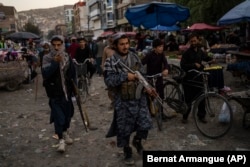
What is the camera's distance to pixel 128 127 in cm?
458

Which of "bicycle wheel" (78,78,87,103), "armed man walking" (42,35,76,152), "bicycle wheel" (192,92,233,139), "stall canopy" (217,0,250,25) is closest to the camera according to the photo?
"armed man walking" (42,35,76,152)

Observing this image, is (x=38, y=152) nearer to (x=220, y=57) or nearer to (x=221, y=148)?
(x=221, y=148)

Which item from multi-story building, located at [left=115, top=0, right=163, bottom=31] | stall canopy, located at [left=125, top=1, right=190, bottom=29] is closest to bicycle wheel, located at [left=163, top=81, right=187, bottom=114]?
stall canopy, located at [left=125, top=1, right=190, bottom=29]

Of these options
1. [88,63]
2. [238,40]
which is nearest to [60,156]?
[88,63]

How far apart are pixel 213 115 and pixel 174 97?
1.07m

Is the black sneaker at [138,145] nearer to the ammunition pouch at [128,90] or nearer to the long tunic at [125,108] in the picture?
the long tunic at [125,108]

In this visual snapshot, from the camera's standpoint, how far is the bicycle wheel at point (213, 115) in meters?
5.61

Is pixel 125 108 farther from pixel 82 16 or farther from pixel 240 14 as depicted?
pixel 82 16

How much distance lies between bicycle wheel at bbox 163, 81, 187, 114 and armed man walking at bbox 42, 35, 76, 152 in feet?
7.26

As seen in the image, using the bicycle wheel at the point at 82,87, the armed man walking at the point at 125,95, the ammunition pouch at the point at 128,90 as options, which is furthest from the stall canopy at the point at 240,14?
the ammunition pouch at the point at 128,90

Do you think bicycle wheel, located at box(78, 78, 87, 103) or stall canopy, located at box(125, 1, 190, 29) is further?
bicycle wheel, located at box(78, 78, 87, 103)

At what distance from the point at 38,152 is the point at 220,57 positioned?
41.8 ft

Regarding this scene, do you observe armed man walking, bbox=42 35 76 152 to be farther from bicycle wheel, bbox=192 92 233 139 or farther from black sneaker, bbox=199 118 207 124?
black sneaker, bbox=199 118 207 124

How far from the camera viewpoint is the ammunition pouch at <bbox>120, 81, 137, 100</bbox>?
4.40m
